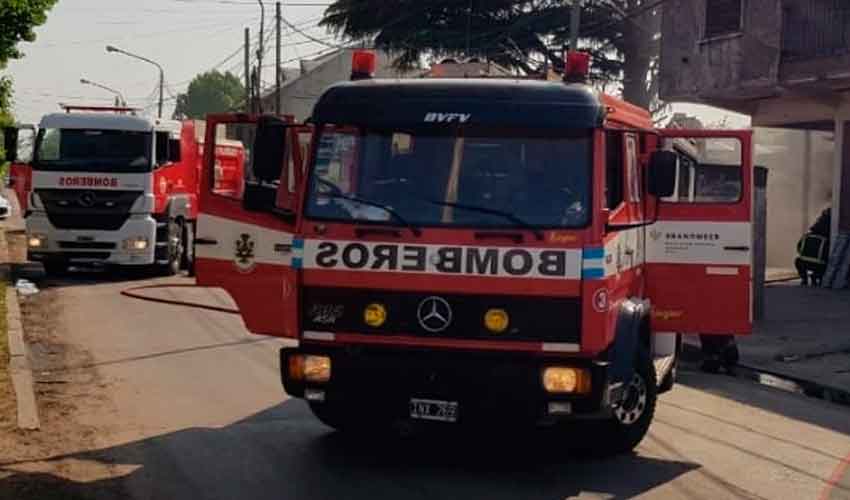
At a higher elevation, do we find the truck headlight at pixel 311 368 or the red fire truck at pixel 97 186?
the red fire truck at pixel 97 186

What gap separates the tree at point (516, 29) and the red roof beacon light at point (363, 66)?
2359 cm

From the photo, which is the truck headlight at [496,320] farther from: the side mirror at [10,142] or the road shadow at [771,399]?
the side mirror at [10,142]

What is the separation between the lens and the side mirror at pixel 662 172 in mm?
8414

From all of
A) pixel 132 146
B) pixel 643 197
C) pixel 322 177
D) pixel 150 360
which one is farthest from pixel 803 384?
pixel 132 146

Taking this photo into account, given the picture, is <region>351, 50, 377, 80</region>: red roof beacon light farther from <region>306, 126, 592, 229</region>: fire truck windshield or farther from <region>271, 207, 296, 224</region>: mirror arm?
<region>271, 207, 296, 224</region>: mirror arm

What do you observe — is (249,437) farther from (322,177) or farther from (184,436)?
(322,177)

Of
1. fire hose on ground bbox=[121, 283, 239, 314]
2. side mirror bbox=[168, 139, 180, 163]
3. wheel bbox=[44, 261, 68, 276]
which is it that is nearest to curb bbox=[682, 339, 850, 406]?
fire hose on ground bbox=[121, 283, 239, 314]

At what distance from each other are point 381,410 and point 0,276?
50.6 feet

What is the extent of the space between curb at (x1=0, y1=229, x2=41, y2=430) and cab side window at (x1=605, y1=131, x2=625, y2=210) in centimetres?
465

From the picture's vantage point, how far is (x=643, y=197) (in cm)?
931

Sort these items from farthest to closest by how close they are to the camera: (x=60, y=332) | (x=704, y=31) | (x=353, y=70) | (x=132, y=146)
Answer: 1. (x=704, y=31)
2. (x=132, y=146)
3. (x=60, y=332)
4. (x=353, y=70)

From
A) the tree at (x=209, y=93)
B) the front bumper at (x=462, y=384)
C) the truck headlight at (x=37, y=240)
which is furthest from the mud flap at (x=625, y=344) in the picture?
the tree at (x=209, y=93)

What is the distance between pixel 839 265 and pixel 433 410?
19113mm

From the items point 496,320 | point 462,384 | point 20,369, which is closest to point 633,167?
point 496,320
